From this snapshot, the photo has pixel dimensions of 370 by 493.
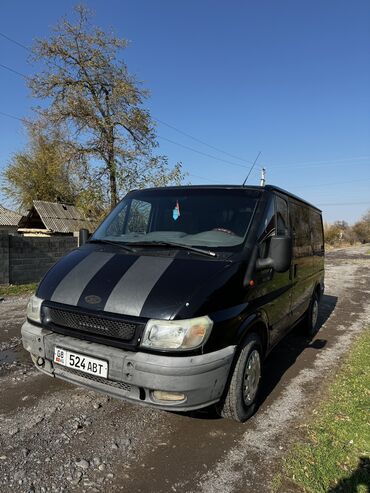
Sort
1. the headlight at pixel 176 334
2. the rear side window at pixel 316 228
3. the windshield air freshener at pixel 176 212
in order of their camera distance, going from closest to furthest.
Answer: the headlight at pixel 176 334 < the windshield air freshener at pixel 176 212 < the rear side window at pixel 316 228

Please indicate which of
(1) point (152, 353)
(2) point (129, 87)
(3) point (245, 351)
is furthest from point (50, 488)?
(2) point (129, 87)

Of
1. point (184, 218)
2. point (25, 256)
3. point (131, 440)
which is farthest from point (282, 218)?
point (25, 256)

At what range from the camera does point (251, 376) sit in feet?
11.3

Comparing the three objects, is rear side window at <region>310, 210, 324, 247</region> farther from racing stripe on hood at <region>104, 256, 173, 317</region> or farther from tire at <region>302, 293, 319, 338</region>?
racing stripe on hood at <region>104, 256, 173, 317</region>

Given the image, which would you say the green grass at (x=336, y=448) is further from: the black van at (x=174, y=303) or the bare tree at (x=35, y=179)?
the bare tree at (x=35, y=179)

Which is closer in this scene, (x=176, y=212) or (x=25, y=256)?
(x=176, y=212)

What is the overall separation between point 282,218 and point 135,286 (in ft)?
7.23

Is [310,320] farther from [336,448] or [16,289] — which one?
[16,289]

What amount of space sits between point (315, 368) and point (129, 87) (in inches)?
684

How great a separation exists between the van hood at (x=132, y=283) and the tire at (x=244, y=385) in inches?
29.4

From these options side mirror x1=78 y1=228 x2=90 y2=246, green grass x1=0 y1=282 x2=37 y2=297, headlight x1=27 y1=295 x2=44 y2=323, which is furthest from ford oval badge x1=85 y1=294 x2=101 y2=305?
green grass x1=0 y1=282 x2=37 y2=297

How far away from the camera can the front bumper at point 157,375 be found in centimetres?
269

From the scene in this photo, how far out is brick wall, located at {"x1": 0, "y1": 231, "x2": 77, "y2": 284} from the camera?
10.4m

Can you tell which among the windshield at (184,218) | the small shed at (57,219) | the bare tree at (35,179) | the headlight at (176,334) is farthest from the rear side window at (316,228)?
the bare tree at (35,179)
